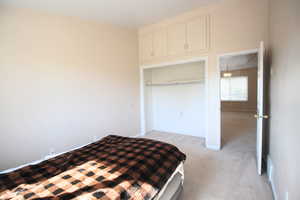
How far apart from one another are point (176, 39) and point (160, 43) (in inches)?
18.3

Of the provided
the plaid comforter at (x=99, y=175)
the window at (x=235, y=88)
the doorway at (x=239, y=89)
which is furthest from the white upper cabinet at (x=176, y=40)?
the window at (x=235, y=88)

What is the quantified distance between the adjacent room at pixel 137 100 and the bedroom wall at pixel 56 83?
0.06 feet

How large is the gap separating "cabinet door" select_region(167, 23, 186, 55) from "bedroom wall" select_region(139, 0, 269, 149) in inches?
6.4

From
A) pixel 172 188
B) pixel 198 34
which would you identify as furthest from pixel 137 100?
pixel 172 188

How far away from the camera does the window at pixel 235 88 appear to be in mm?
7773

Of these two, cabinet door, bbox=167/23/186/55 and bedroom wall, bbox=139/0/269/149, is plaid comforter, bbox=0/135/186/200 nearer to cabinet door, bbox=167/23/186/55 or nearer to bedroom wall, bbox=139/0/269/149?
bedroom wall, bbox=139/0/269/149

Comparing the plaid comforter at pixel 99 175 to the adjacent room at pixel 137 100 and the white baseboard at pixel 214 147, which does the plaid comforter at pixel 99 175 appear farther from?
the white baseboard at pixel 214 147

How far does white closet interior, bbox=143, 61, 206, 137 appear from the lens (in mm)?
4059

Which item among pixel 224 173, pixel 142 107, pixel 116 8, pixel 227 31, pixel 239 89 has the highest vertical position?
pixel 116 8

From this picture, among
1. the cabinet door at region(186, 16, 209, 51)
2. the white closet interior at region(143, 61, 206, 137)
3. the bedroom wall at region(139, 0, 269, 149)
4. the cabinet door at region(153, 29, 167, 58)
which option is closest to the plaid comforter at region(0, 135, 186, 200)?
the bedroom wall at region(139, 0, 269, 149)

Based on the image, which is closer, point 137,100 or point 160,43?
point 160,43

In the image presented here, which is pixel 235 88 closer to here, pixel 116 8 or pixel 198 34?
pixel 198 34

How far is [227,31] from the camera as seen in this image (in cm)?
288

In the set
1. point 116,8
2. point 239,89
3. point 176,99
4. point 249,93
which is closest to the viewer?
point 116,8
